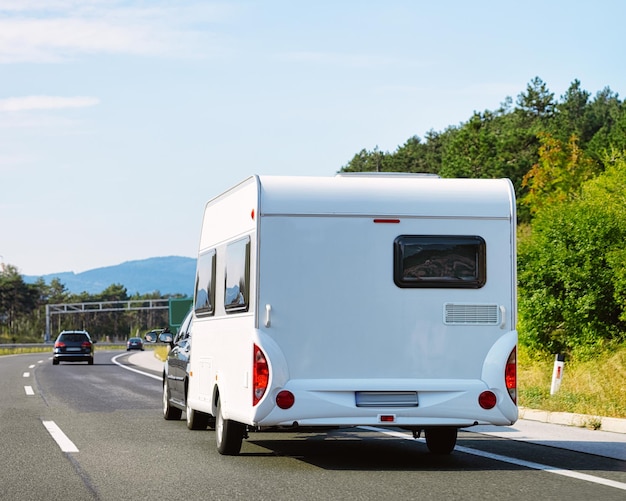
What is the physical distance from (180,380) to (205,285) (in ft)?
7.88

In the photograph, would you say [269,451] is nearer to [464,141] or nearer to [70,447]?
[70,447]

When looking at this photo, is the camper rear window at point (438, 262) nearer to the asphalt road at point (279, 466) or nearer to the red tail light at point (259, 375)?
the red tail light at point (259, 375)

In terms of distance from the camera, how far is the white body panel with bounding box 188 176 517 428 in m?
10.6

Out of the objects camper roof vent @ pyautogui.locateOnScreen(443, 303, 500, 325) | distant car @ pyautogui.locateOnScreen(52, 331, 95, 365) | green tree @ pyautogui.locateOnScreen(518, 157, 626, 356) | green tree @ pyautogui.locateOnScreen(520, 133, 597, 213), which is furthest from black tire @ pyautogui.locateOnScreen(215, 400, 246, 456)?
green tree @ pyautogui.locateOnScreen(520, 133, 597, 213)

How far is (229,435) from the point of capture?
11.7 metres

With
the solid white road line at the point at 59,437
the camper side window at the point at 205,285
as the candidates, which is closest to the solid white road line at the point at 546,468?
the camper side window at the point at 205,285

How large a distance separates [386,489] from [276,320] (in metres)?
2.08

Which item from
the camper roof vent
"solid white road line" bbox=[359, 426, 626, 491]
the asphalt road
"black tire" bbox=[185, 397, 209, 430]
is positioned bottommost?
the asphalt road

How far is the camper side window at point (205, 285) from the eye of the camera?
13.0 m

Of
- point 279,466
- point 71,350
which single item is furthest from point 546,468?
point 71,350

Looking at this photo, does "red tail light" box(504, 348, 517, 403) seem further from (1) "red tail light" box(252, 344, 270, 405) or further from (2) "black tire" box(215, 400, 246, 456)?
(2) "black tire" box(215, 400, 246, 456)

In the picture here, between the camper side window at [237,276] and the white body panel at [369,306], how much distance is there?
0.17 meters

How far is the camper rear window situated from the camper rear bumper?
959mm

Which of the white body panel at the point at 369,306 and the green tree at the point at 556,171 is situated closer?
the white body panel at the point at 369,306
